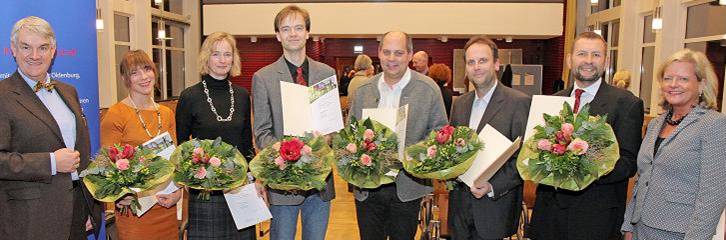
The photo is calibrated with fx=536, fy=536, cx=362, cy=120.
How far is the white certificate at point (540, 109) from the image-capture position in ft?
8.64

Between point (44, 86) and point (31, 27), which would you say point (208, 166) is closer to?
point (44, 86)

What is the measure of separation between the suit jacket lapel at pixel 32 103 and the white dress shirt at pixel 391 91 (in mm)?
1619

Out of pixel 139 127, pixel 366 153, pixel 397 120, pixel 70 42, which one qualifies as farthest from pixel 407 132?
pixel 70 42

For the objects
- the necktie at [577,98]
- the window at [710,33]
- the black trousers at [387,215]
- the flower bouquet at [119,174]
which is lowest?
the black trousers at [387,215]

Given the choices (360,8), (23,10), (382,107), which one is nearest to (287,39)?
(382,107)

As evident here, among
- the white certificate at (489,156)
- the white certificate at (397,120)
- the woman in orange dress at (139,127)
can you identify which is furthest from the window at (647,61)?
the woman in orange dress at (139,127)

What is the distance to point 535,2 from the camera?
39.8ft

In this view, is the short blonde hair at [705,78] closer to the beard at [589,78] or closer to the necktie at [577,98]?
the beard at [589,78]

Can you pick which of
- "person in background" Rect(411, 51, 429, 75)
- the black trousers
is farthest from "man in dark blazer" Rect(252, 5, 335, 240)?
"person in background" Rect(411, 51, 429, 75)

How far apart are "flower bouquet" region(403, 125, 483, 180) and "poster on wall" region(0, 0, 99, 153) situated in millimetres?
2366

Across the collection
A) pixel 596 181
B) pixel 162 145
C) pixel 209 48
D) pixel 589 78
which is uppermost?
pixel 209 48

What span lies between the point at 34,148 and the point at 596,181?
8.77ft

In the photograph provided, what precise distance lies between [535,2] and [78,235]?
11308mm

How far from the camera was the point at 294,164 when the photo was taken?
8.04ft
